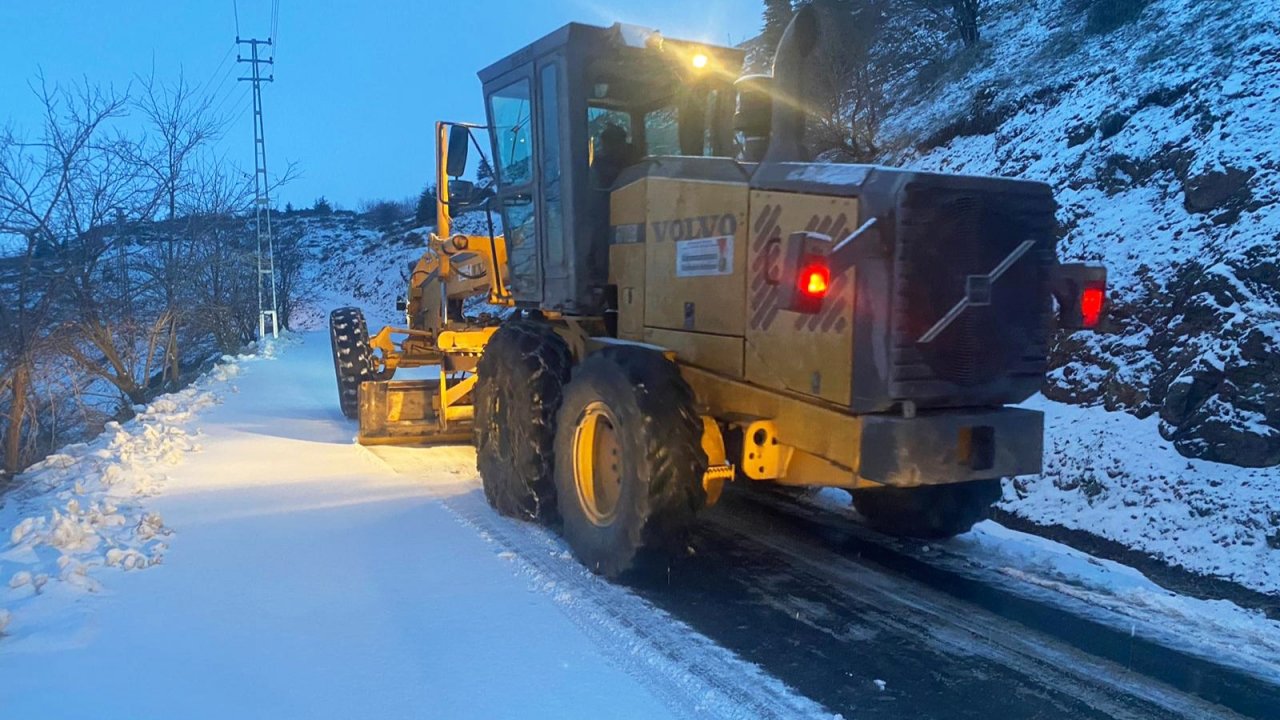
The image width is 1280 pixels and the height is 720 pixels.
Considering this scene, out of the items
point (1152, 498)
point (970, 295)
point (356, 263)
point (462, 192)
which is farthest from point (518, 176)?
point (356, 263)

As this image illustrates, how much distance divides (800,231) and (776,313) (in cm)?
44

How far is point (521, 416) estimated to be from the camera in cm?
624

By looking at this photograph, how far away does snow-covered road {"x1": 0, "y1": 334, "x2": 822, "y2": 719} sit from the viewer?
3.55m

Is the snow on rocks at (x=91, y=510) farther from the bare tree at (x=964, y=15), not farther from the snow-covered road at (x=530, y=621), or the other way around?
the bare tree at (x=964, y=15)

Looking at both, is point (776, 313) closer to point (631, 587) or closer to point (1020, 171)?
point (631, 587)

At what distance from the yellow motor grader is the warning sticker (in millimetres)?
13

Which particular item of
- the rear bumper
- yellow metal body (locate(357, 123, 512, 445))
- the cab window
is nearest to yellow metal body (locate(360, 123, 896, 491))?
the rear bumper

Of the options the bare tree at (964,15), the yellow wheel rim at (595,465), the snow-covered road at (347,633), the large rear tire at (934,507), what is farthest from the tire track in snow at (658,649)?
the bare tree at (964,15)

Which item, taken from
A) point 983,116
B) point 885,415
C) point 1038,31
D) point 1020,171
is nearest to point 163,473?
point 885,415

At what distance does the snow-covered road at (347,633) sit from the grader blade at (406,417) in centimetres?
266

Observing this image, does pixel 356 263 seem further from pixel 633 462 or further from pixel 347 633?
pixel 347 633

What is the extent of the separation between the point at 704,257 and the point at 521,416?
1.91 m

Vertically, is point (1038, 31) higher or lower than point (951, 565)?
higher

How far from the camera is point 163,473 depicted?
7637 millimetres
